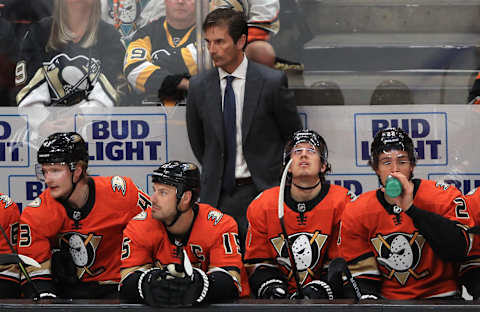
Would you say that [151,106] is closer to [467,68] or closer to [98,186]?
[98,186]

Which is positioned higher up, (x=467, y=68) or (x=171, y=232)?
(x=467, y=68)

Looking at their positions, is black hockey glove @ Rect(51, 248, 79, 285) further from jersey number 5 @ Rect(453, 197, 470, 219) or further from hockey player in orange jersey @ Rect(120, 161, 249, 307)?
jersey number 5 @ Rect(453, 197, 470, 219)

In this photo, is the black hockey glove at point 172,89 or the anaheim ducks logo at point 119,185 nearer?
the anaheim ducks logo at point 119,185

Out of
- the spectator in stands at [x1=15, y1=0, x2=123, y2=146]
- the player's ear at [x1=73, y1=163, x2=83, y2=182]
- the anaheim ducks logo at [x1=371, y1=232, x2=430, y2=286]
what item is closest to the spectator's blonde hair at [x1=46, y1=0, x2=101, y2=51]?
the spectator in stands at [x1=15, y1=0, x2=123, y2=146]

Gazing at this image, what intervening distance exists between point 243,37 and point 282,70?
454 mm

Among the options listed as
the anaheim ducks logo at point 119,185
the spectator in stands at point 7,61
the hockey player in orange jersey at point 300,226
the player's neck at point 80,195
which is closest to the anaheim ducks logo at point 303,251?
the hockey player in orange jersey at point 300,226

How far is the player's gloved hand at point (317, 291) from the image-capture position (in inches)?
155

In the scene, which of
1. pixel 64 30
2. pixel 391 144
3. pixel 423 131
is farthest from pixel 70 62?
pixel 391 144

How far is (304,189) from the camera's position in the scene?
14.1 feet

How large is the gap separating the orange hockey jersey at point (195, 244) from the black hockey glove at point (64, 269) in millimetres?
476

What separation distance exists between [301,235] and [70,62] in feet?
7.29

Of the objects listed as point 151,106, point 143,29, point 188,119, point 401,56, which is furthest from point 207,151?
point 401,56

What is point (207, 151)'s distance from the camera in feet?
16.7

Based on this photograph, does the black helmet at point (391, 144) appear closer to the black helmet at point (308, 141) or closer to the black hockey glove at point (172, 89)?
the black helmet at point (308, 141)
